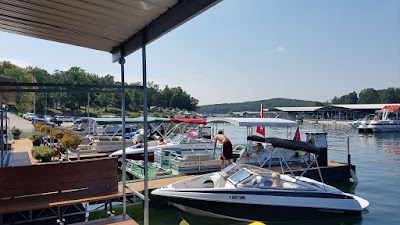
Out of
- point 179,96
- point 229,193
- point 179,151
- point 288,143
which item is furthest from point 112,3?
point 179,96

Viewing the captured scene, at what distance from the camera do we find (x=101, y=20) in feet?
12.7

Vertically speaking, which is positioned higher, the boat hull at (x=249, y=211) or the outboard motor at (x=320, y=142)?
the outboard motor at (x=320, y=142)

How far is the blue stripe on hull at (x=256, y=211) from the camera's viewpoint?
371 inches

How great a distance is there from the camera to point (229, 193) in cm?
934

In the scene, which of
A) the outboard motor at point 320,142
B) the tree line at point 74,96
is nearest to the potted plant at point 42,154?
the outboard motor at point 320,142

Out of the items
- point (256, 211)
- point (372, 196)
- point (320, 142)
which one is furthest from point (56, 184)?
point (372, 196)

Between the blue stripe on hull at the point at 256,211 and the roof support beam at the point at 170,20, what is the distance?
5772mm

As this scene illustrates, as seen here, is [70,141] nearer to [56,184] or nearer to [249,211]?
[249,211]

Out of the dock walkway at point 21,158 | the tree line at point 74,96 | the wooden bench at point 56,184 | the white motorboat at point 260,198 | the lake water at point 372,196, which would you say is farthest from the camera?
the tree line at point 74,96

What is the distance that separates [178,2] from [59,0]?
120 centimetres

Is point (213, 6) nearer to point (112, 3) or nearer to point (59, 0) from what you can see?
point (112, 3)

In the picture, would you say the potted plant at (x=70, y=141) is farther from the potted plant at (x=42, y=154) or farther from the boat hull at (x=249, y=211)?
the boat hull at (x=249, y=211)

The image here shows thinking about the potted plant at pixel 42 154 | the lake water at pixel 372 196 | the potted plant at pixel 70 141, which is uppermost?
the potted plant at pixel 70 141

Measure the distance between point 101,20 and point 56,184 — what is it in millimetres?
3012
